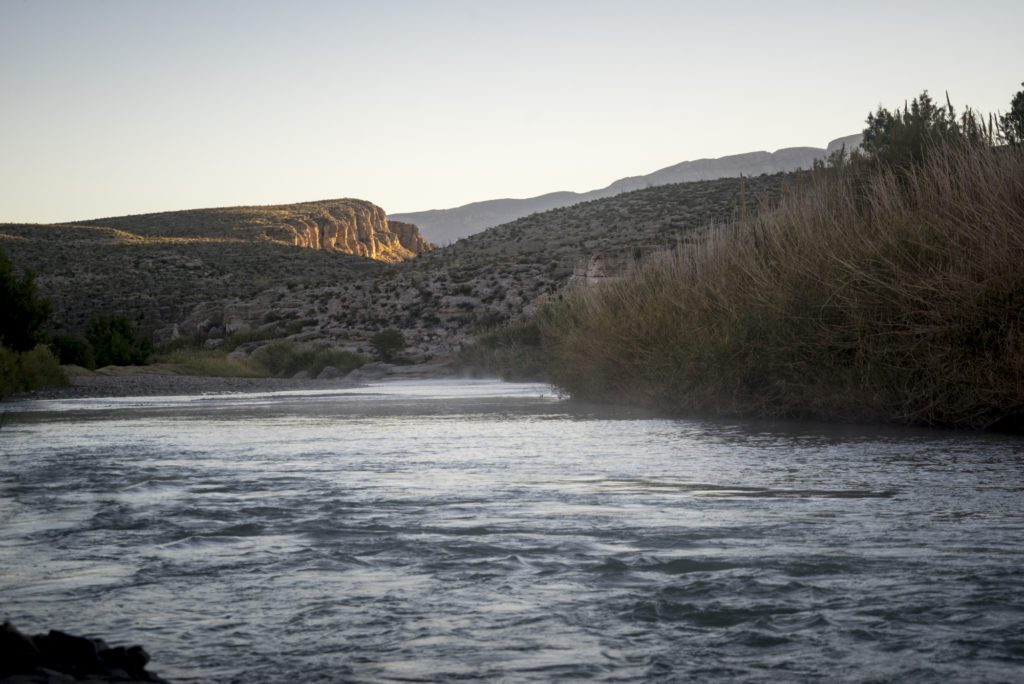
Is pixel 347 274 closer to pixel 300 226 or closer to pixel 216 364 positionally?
pixel 216 364

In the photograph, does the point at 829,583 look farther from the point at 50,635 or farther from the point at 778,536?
the point at 50,635

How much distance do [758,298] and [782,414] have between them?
163cm

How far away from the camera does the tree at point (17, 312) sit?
94.4 feet

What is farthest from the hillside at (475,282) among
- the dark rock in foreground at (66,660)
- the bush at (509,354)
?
the dark rock in foreground at (66,660)

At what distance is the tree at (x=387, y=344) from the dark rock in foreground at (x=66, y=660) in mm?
41786

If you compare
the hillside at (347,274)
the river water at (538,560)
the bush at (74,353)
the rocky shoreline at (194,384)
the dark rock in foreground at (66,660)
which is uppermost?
the hillside at (347,274)

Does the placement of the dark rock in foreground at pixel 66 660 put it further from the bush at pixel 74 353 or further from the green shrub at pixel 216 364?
the bush at pixel 74 353

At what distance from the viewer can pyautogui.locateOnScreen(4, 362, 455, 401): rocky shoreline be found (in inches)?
1075

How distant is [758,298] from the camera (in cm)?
1380

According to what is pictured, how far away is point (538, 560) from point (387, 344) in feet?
133

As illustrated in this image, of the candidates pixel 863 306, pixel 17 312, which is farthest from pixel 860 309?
pixel 17 312

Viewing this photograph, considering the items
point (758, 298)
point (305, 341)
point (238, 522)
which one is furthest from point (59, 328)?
point (238, 522)

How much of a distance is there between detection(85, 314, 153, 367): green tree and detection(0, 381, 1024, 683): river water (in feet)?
100

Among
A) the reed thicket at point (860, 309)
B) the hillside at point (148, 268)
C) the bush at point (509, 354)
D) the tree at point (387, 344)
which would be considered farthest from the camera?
the hillside at point (148, 268)
